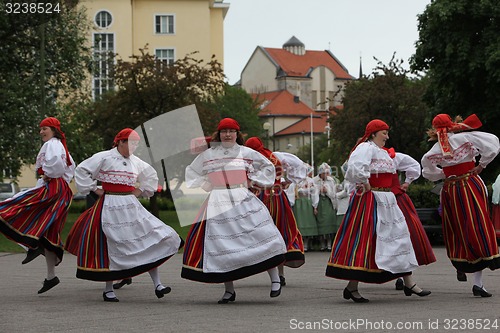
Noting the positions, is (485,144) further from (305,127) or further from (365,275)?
(305,127)

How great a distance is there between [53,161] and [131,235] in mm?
1548

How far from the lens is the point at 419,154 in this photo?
141 ft

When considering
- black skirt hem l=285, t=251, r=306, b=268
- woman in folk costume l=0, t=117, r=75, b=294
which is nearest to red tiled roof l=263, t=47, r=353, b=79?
black skirt hem l=285, t=251, r=306, b=268

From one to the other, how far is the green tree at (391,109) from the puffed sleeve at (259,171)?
3141cm

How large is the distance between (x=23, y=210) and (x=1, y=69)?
754 inches

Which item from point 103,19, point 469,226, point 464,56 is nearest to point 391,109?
point 464,56

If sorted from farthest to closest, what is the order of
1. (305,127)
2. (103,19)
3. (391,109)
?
(305,127), (103,19), (391,109)

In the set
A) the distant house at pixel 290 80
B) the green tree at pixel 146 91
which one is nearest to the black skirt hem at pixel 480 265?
the green tree at pixel 146 91

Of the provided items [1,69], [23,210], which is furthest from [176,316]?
[1,69]

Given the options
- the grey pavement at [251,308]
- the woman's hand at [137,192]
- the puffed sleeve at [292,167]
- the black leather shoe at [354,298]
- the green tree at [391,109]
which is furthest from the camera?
the green tree at [391,109]

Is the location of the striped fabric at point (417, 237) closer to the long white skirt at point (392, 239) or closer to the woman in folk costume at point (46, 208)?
the long white skirt at point (392, 239)

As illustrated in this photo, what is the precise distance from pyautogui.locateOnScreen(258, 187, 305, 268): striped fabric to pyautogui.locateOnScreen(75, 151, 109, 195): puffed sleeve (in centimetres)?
268

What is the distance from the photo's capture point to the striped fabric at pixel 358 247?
10.4 m

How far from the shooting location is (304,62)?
152 m
